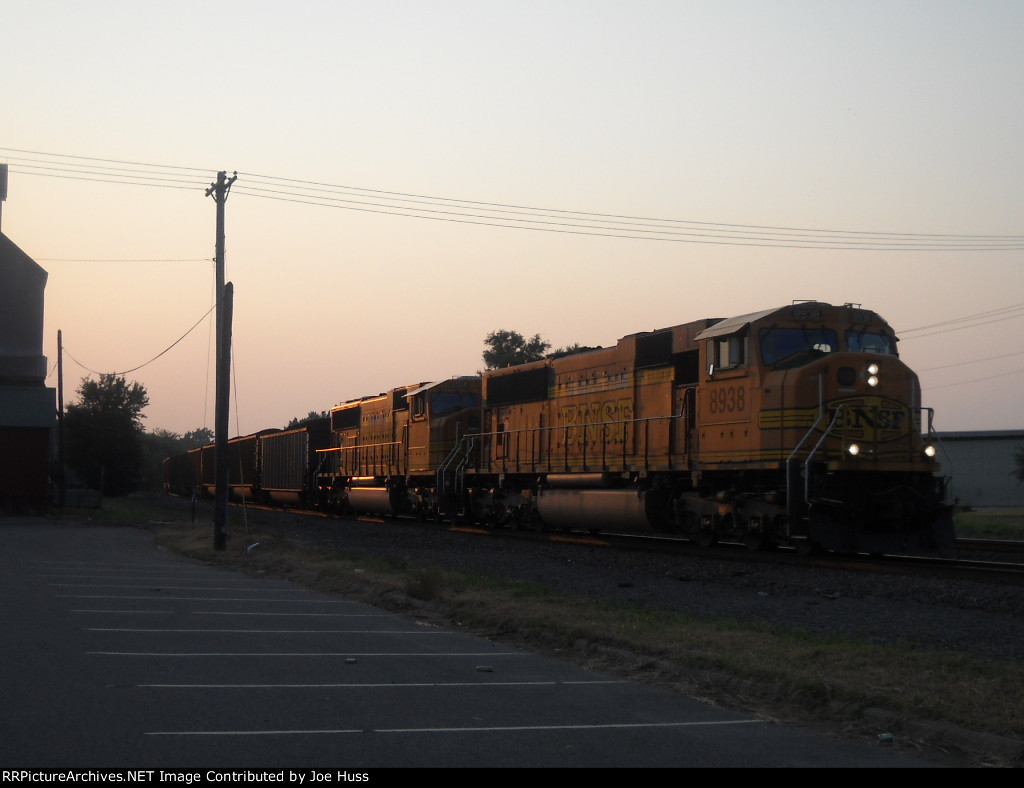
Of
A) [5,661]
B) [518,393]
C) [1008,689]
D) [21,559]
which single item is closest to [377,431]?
[518,393]

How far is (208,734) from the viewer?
621 centimetres

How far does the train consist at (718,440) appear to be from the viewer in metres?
17.3

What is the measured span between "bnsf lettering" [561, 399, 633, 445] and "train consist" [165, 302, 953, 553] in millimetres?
42

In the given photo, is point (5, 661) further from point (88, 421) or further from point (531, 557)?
point (88, 421)

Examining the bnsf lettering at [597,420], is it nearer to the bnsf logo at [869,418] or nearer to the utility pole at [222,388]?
the bnsf logo at [869,418]

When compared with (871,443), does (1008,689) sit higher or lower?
lower

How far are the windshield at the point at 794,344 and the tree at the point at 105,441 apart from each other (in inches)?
2442

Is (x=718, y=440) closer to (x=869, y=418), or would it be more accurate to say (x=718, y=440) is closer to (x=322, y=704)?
(x=869, y=418)

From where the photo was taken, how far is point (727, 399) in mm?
18969

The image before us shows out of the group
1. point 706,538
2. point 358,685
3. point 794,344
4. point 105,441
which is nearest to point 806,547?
point 706,538

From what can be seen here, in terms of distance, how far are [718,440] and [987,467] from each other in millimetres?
56242

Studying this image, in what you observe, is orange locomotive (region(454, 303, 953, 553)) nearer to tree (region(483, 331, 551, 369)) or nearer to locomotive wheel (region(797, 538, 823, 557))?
locomotive wheel (region(797, 538, 823, 557))

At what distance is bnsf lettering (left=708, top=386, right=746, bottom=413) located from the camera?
732 inches

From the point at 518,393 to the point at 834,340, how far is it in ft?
34.5
